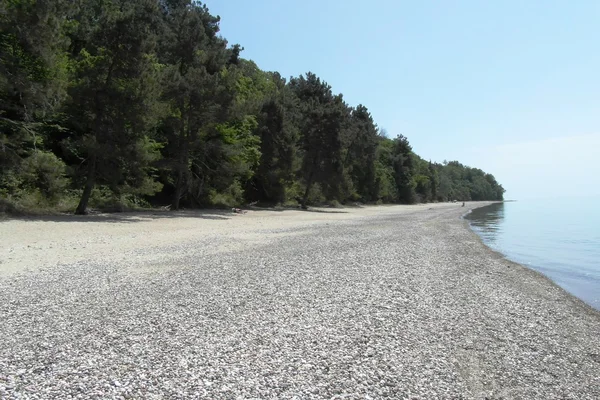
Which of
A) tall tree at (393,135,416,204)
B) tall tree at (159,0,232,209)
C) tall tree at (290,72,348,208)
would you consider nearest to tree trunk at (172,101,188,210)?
tall tree at (159,0,232,209)

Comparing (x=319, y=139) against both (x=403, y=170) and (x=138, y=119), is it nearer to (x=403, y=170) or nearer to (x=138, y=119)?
(x=138, y=119)

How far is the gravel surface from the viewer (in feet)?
14.1

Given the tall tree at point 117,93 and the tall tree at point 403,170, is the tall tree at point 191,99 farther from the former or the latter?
the tall tree at point 403,170

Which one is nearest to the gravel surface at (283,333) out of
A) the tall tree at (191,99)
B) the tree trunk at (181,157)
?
the tree trunk at (181,157)

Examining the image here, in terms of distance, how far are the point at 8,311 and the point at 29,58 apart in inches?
647

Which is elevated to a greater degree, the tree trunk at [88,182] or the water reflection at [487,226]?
the tree trunk at [88,182]

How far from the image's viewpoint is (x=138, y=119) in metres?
21.5

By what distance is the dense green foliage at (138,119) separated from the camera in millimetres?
18000

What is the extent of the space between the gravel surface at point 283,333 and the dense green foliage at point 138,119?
1136cm

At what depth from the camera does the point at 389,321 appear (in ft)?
21.3

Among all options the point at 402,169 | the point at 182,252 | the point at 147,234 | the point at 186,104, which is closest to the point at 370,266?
the point at 182,252

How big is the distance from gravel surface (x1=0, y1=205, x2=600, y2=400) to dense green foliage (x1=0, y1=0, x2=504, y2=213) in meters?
11.4

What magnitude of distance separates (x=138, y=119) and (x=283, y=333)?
18.9 meters

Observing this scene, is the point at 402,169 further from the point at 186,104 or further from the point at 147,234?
the point at 147,234
